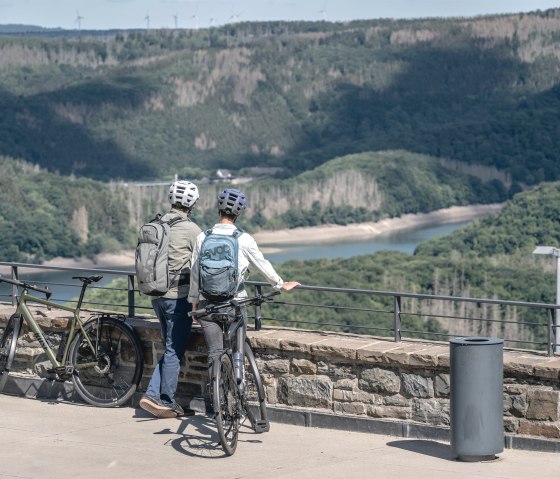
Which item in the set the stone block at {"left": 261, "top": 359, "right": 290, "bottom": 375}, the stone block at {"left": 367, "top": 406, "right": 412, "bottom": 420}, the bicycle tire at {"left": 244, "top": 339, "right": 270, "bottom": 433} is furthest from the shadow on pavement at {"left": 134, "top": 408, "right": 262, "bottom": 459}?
the stone block at {"left": 367, "top": 406, "right": 412, "bottom": 420}

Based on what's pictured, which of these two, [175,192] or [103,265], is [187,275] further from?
[103,265]

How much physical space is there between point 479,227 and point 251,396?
144504 mm

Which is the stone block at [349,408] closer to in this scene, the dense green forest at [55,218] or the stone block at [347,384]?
the stone block at [347,384]

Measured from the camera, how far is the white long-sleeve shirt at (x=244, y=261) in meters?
9.08

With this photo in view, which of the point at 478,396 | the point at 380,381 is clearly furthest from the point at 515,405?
the point at 380,381

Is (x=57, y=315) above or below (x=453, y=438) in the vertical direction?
above

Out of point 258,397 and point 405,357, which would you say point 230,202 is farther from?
point 405,357

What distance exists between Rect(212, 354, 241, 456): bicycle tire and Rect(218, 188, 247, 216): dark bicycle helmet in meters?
0.97

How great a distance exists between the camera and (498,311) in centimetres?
9756

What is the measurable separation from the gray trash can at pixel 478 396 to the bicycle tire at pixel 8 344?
3.68 meters

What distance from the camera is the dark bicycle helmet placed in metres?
9.16

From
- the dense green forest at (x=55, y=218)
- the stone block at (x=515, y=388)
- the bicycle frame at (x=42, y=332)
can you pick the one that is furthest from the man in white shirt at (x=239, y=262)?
the dense green forest at (x=55, y=218)

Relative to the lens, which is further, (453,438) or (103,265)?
(103,265)

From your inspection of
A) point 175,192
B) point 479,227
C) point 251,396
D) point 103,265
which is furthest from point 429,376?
point 103,265
